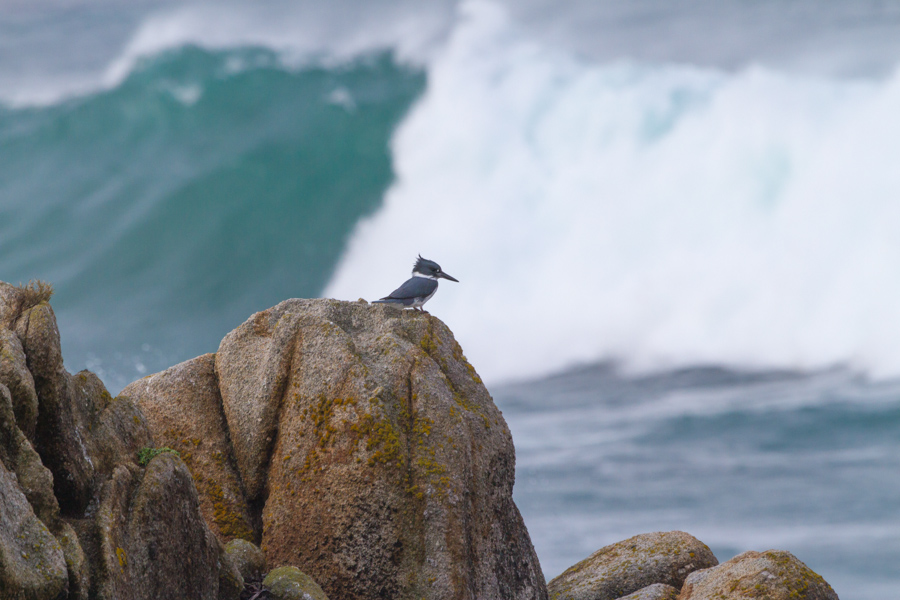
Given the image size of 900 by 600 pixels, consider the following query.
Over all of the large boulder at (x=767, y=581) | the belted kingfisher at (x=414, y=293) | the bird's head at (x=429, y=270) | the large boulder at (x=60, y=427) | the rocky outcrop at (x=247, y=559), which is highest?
the bird's head at (x=429, y=270)

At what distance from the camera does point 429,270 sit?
762 inches

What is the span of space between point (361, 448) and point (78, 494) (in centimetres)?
576

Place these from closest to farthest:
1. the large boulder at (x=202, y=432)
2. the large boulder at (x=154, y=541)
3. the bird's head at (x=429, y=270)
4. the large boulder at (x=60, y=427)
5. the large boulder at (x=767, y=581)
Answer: the large boulder at (x=154, y=541), the large boulder at (x=60, y=427), the large boulder at (x=767, y=581), the large boulder at (x=202, y=432), the bird's head at (x=429, y=270)

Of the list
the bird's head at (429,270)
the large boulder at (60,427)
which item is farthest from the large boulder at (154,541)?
the bird's head at (429,270)

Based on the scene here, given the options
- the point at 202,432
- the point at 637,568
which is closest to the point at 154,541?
the point at 202,432

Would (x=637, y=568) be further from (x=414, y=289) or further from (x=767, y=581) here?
(x=414, y=289)

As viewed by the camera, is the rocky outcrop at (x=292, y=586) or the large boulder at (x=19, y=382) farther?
the rocky outcrop at (x=292, y=586)

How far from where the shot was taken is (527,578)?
1606 centimetres

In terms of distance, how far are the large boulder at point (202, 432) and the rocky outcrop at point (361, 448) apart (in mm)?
37

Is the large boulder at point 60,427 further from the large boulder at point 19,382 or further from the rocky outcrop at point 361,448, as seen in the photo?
the rocky outcrop at point 361,448

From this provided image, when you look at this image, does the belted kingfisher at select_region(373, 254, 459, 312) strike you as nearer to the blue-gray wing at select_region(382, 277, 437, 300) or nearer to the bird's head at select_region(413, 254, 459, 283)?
the blue-gray wing at select_region(382, 277, 437, 300)

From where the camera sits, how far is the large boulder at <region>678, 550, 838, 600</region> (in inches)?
596

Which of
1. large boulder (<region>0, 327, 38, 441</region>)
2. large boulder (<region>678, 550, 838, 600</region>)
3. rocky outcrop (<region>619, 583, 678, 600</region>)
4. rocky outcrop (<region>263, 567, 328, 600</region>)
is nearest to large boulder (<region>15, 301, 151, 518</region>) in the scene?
large boulder (<region>0, 327, 38, 441</region>)

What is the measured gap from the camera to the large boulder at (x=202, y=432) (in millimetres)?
15812
